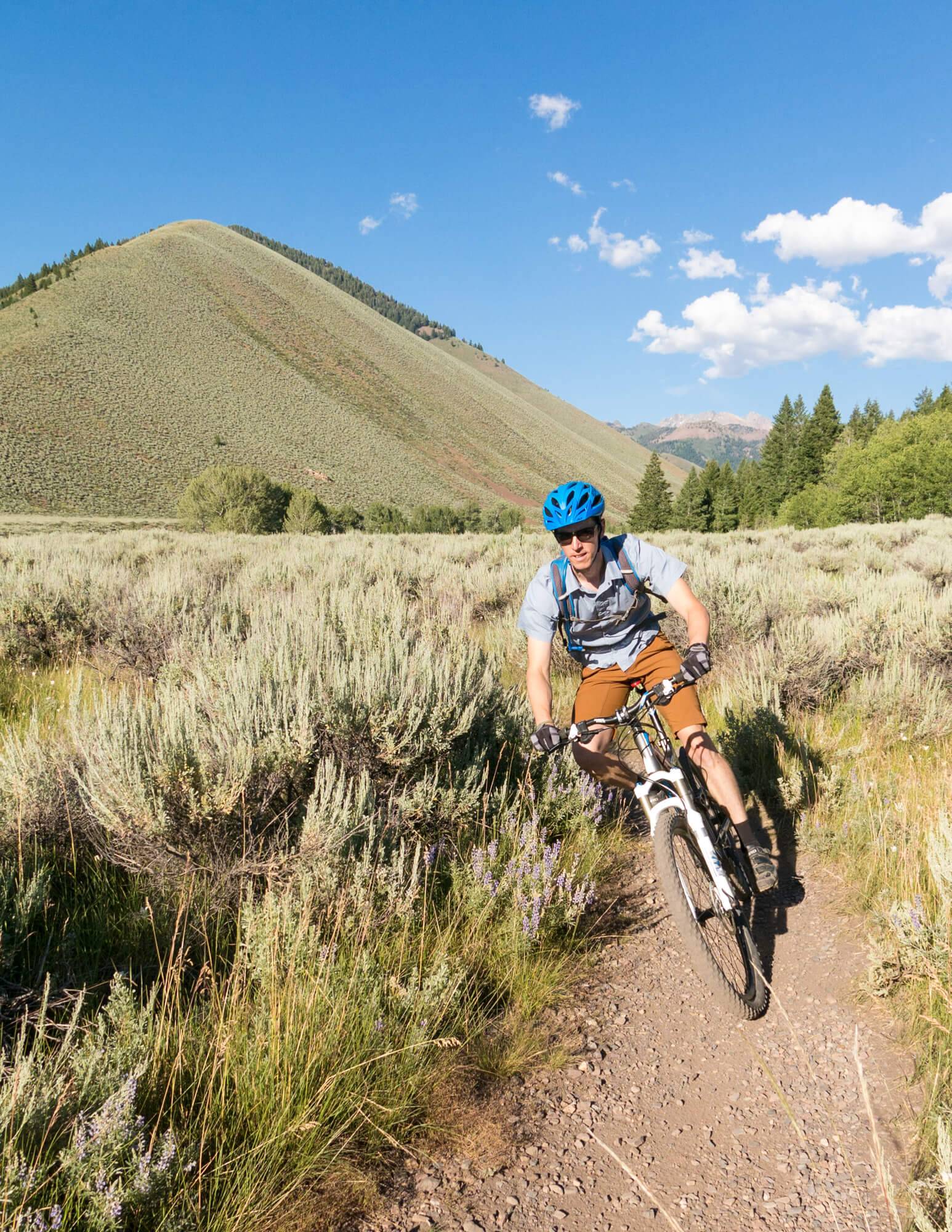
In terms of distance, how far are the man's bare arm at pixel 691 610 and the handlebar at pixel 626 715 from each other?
0.28 meters

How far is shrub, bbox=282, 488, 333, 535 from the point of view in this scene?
50.2 metres

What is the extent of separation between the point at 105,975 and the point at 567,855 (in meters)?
2.30

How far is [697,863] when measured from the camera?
10.1 ft

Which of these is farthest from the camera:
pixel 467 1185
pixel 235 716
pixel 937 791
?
pixel 937 791

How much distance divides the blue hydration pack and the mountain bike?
0.62 meters

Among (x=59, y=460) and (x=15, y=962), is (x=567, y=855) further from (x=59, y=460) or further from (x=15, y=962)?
(x=59, y=460)

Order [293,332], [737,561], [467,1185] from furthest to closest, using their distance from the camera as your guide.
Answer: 1. [293,332]
2. [737,561]
3. [467,1185]

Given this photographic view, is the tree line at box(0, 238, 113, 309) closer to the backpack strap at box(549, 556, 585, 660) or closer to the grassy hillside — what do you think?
the grassy hillside

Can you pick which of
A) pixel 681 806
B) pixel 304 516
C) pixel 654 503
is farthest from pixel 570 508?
pixel 654 503

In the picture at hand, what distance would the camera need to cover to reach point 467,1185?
81.0 inches

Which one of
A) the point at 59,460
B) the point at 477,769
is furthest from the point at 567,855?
the point at 59,460

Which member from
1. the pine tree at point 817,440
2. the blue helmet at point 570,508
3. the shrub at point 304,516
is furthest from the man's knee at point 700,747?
the pine tree at point 817,440

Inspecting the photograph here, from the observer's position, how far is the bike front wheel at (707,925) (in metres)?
2.73

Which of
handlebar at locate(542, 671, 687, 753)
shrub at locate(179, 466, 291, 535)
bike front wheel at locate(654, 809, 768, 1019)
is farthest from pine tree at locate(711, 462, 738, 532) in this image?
bike front wheel at locate(654, 809, 768, 1019)
